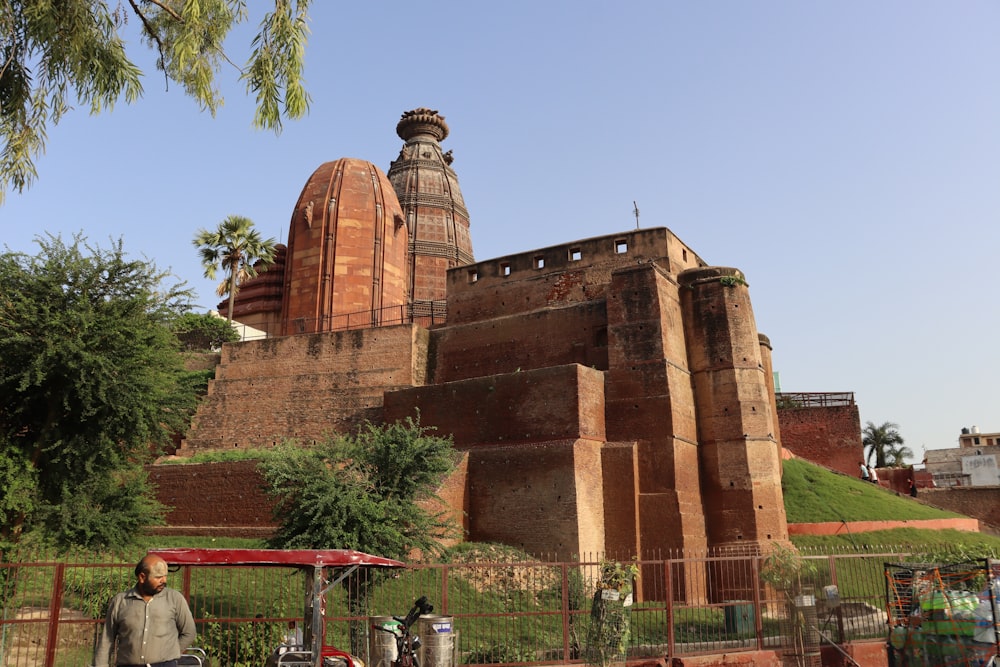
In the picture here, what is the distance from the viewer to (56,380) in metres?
16.7

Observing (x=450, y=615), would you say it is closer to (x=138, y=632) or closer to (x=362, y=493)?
(x=138, y=632)

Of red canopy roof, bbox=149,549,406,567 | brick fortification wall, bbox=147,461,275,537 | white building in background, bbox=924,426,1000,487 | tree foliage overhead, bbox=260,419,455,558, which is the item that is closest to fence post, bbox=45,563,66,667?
red canopy roof, bbox=149,549,406,567

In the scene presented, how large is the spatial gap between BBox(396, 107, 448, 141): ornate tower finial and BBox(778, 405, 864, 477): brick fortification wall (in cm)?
2507

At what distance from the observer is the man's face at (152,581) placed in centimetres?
575

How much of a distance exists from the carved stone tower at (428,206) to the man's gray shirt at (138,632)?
118ft

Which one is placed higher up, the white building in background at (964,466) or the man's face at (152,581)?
the white building in background at (964,466)

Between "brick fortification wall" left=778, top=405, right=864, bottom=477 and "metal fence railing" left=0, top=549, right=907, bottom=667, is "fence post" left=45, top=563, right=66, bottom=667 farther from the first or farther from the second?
"brick fortification wall" left=778, top=405, right=864, bottom=477

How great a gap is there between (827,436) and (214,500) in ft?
82.7

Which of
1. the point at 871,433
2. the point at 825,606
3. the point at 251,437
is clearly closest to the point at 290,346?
the point at 251,437

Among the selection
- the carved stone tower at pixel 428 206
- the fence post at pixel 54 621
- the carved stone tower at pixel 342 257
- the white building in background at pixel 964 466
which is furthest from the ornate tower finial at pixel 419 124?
the fence post at pixel 54 621

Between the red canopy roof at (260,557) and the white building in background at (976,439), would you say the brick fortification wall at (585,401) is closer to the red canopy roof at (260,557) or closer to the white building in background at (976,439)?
the red canopy roof at (260,557)

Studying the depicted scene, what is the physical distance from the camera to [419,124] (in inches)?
1902

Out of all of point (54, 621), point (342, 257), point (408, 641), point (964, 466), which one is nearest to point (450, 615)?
point (408, 641)

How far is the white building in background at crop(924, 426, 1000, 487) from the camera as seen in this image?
52.4m
